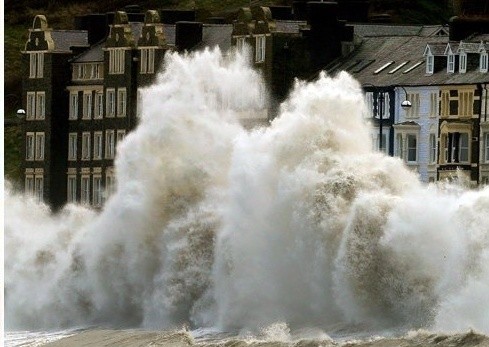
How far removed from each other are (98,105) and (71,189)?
3846 millimetres

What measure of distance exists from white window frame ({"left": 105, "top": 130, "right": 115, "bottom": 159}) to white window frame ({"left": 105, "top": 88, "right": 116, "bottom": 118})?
80 centimetres

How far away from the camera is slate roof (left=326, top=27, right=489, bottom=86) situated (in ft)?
322

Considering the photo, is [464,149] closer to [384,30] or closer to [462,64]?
[462,64]

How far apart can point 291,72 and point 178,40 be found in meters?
7.64

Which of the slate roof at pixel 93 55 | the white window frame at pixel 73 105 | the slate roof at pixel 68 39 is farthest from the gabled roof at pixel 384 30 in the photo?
the slate roof at pixel 68 39

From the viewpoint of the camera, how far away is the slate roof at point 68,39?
4783 inches

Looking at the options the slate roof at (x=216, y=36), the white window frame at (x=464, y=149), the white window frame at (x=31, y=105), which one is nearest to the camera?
the white window frame at (x=464, y=149)

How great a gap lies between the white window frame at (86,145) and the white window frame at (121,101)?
10.1 feet

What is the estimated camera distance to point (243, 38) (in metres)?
107

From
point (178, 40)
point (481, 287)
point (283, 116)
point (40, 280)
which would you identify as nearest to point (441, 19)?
point (178, 40)

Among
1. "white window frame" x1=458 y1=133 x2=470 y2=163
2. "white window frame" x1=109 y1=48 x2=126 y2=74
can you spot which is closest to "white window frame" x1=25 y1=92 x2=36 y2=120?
"white window frame" x1=109 y1=48 x2=126 y2=74

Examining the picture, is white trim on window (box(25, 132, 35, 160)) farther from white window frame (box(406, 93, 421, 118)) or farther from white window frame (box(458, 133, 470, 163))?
white window frame (box(458, 133, 470, 163))

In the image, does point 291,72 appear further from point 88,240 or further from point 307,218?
point 307,218

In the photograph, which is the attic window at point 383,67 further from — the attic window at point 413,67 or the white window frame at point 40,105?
the white window frame at point 40,105
